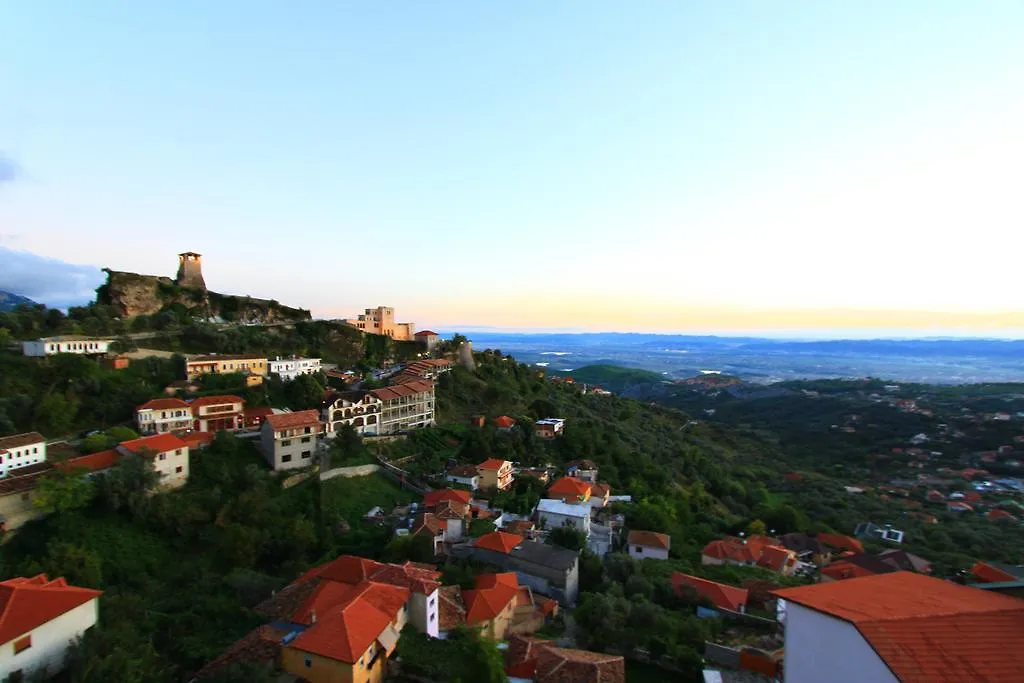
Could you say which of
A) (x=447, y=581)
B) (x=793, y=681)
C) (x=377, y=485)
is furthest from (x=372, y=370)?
→ (x=793, y=681)

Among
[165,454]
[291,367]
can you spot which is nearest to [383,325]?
[291,367]

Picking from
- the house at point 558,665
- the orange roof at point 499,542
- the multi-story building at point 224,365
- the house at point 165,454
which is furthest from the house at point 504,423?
the house at point 558,665

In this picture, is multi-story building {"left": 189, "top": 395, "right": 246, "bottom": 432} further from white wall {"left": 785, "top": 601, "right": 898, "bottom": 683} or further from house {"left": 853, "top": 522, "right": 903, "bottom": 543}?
house {"left": 853, "top": 522, "right": 903, "bottom": 543}

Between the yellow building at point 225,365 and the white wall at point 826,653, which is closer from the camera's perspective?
the white wall at point 826,653

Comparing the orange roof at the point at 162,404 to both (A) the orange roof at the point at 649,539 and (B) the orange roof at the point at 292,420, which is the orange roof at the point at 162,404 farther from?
(A) the orange roof at the point at 649,539

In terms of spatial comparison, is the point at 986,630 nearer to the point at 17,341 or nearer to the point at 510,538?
the point at 510,538

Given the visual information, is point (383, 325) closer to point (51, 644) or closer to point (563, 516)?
point (563, 516)
